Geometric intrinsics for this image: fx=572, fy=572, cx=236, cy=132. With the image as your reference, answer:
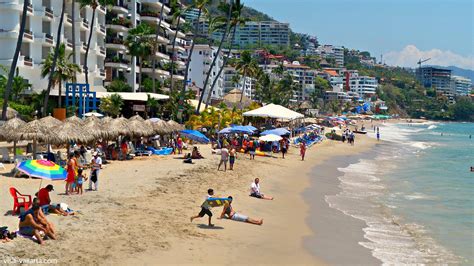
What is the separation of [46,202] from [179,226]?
339cm

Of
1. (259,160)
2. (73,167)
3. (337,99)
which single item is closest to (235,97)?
(259,160)

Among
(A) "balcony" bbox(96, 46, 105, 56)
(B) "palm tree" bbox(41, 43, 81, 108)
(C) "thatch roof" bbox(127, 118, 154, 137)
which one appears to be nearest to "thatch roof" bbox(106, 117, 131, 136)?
(C) "thatch roof" bbox(127, 118, 154, 137)

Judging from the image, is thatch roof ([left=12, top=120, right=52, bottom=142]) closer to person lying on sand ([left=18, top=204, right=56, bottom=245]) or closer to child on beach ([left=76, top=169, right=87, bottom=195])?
child on beach ([left=76, top=169, right=87, bottom=195])

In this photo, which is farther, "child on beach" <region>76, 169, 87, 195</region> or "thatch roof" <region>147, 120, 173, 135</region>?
"thatch roof" <region>147, 120, 173, 135</region>

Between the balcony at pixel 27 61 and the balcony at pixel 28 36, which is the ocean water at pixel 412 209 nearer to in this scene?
the balcony at pixel 27 61

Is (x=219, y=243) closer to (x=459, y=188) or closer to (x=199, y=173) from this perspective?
(x=199, y=173)

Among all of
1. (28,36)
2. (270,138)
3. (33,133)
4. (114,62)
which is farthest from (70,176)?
(114,62)

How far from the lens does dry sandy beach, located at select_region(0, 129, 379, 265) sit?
39.7ft

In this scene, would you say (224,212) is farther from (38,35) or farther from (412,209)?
(38,35)

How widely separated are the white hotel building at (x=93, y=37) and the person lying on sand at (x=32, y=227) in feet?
97.4

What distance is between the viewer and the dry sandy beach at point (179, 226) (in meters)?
12.1

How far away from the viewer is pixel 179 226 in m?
15.0

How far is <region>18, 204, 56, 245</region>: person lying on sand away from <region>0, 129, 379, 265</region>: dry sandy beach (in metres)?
0.20

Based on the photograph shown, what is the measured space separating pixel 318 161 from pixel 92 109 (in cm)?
1727
